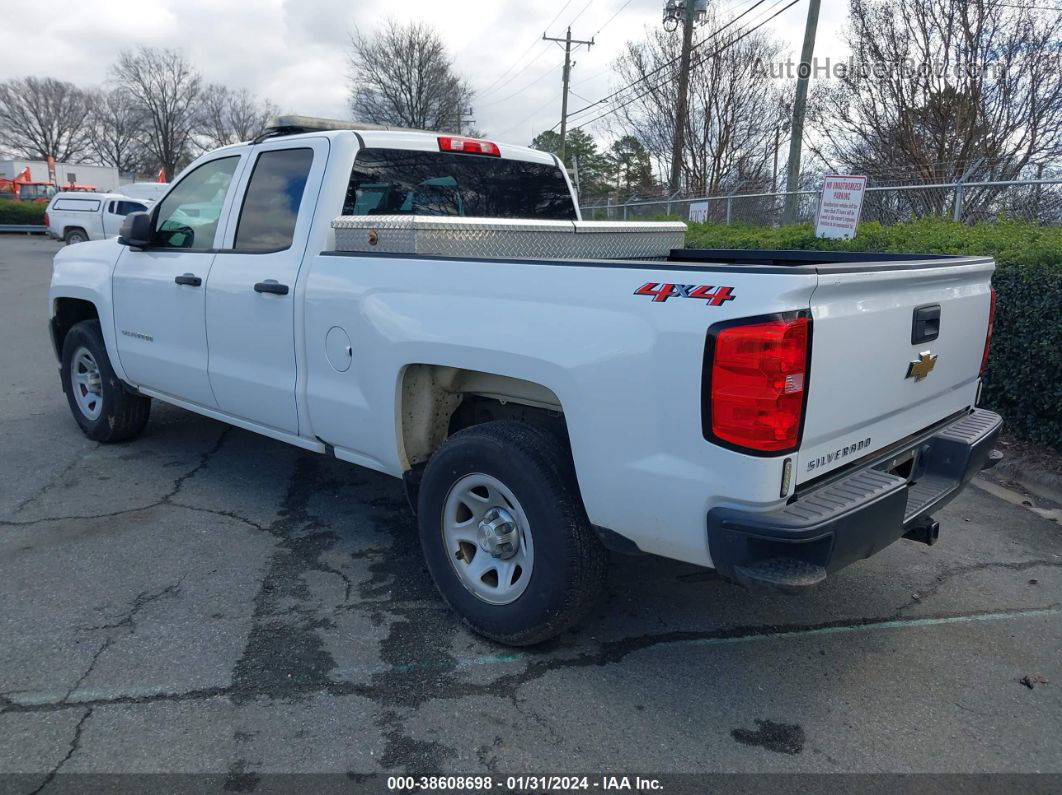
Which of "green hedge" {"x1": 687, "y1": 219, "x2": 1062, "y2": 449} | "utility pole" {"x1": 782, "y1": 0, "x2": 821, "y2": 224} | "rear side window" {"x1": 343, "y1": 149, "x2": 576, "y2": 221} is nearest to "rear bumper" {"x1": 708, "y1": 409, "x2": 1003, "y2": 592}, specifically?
"rear side window" {"x1": 343, "y1": 149, "x2": 576, "y2": 221}

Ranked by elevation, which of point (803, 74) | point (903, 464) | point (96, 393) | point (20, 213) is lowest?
point (96, 393)

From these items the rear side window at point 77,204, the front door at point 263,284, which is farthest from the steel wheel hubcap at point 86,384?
the rear side window at point 77,204

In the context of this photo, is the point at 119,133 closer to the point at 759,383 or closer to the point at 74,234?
the point at 74,234

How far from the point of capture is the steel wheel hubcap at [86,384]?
578cm

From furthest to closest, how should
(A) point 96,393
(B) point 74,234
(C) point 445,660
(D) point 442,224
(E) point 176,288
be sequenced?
1. (B) point 74,234
2. (A) point 96,393
3. (E) point 176,288
4. (D) point 442,224
5. (C) point 445,660

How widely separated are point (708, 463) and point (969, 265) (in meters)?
1.68

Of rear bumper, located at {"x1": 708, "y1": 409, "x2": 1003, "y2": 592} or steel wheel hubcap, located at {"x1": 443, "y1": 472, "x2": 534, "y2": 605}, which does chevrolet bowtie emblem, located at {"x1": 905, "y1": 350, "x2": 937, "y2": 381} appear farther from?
steel wheel hubcap, located at {"x1": 443, "y1": 472, "x2": 534, "y2": 605}

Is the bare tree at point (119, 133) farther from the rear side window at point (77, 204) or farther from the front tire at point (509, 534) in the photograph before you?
the front tire at point (509, 534)

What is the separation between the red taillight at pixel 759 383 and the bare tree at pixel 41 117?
272ft

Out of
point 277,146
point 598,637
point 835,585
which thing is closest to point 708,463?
point 598,637

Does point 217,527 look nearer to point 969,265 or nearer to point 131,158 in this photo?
point 969,265

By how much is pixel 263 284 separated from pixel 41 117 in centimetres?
8225

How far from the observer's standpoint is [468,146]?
447 cm

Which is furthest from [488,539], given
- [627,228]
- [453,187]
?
[453,187]
